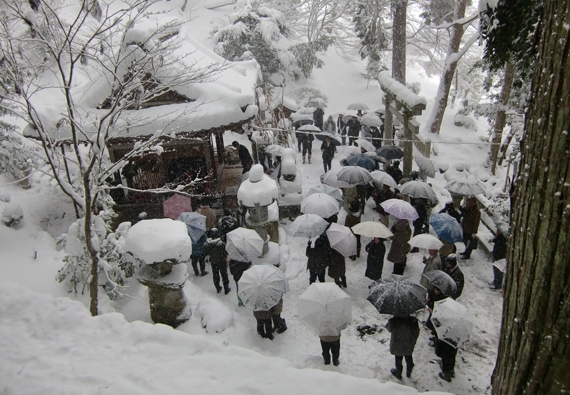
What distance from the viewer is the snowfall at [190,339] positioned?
126 inches

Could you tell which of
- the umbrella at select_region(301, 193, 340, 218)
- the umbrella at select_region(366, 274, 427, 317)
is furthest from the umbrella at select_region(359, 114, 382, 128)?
the umbrella at select_region(366, 274, 427, 317)

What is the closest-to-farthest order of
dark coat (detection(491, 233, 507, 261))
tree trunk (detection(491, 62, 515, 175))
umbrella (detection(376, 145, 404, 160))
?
1. dark coat (detection(491, 233, 507, 261))
2. umbrella (detection(376, 145, 404, 160))
3. tree trunk (detection(491, 62, 515, 175))

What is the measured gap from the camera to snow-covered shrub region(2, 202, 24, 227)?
962 cm

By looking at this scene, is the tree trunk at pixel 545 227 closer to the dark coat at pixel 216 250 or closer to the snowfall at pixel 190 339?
the snowfall at pixel 190 339

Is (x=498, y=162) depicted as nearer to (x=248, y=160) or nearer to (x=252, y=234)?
(x=248, y=160)

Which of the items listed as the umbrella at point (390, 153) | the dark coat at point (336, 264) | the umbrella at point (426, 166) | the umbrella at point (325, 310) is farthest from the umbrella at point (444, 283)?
the umbrella at point (390, 153)

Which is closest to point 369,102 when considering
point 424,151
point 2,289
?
point 424,151

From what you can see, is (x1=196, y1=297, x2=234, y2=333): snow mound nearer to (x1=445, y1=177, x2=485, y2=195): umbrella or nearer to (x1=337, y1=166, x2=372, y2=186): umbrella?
(x1=337, y1=166, x2=372, y2=186): umbrella

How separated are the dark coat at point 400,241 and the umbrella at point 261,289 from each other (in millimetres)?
3097

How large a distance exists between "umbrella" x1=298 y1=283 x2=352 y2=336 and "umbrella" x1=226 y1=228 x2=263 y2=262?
167cm

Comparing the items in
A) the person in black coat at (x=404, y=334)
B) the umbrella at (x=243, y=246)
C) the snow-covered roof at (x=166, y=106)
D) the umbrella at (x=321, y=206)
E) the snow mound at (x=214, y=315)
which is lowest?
the snow mound at (x=214, y=315)

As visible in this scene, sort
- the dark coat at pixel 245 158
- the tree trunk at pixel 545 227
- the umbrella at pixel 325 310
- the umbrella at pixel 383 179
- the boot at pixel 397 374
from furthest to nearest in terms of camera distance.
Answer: the dark coat at pixel 245 158, the umbrella at pixel 383 179, the boot at pixel 397 374, the umbrella at pixel 325 310, the tree trunk at pixel 545 227

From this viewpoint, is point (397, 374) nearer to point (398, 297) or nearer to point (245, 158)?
point (398, 297)

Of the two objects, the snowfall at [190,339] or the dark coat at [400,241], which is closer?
the snowfall at [190,339]
